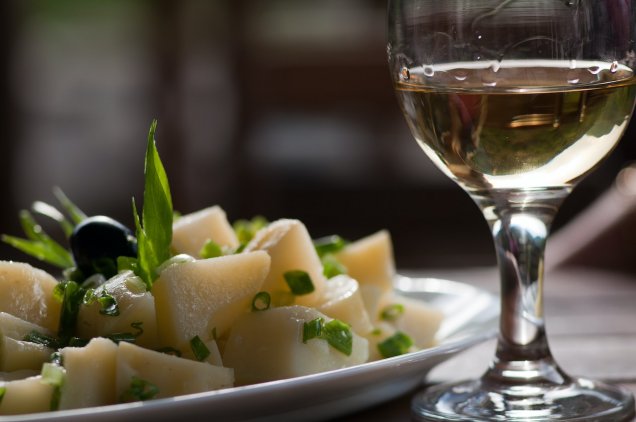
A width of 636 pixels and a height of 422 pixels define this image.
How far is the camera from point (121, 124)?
236 inches

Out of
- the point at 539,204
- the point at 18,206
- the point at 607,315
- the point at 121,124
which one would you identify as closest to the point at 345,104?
the point at 121,124

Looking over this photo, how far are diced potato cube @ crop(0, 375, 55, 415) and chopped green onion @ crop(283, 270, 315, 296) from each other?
0.32 metres

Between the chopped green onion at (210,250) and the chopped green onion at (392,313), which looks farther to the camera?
the chopped green onion at (392,313)

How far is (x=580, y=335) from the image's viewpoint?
150 centimetres

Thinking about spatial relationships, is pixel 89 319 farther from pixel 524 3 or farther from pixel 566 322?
pixel 566 322

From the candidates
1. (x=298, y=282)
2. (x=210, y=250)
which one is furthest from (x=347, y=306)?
(x=210, y=250)

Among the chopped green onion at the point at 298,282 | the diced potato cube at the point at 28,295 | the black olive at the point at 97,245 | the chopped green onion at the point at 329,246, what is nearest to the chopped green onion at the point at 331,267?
the chopped green onion at the point at 329,246

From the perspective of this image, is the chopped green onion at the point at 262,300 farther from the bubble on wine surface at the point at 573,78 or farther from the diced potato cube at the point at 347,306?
the bubble on wine surface at the point at 573,78

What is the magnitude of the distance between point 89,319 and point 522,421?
1.46ft

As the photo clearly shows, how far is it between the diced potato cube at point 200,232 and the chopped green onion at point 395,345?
24 cm

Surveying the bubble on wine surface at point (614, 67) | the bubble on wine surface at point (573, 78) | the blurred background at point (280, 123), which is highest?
the bubble on wine surface at point (614, 67)

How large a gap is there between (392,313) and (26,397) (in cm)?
58

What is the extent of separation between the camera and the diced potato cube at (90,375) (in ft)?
2.86

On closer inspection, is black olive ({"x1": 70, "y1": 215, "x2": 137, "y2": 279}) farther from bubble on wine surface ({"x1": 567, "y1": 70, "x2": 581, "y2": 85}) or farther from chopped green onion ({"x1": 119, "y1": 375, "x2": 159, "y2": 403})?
bubble on wine surface ({"x1": 567, "y1": 70, "x2": 581, "y2": 85})
